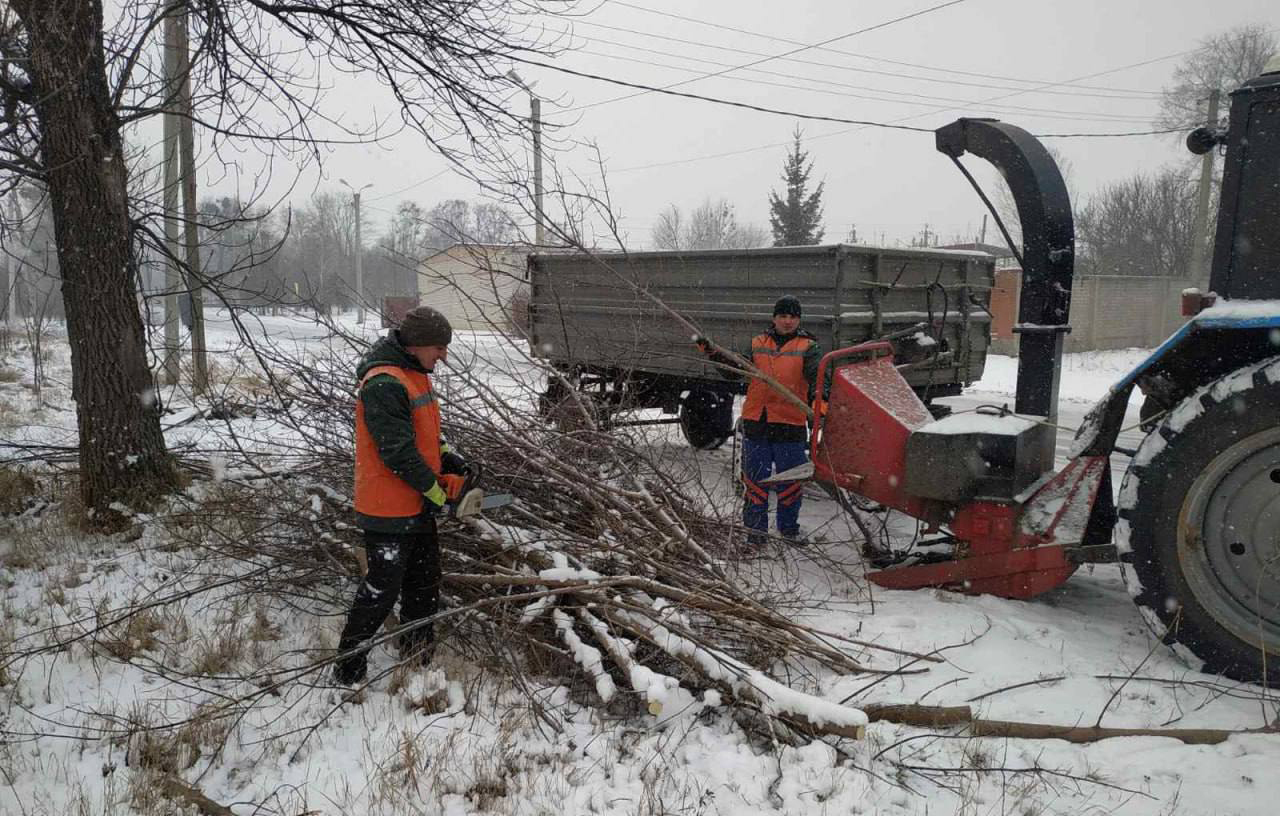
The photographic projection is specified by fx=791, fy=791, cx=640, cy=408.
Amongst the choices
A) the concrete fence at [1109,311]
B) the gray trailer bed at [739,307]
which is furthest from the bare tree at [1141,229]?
the gray trailer bed at [739,307]

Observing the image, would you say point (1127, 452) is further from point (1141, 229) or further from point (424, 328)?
point (1141, 229)

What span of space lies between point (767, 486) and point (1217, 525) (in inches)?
100

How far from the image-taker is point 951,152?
4.43 metres

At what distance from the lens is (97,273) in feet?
17.1

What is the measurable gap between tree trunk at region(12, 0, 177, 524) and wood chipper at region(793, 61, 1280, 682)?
4603mm

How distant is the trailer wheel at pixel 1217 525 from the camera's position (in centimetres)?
305

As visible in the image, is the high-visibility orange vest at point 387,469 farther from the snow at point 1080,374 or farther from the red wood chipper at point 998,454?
the snow at point 1080,374

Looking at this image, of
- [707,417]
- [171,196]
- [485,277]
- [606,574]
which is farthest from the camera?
[707,417]

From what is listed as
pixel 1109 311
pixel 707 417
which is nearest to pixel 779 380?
pixel 707 417

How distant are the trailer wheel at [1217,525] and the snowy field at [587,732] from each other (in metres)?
0.21

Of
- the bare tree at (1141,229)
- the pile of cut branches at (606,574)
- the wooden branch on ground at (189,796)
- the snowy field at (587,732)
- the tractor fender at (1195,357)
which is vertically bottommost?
the wooden branch on ground at (189,796)

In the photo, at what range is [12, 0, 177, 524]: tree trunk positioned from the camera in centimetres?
502

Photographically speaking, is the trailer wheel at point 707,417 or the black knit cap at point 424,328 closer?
the black knit cap at point 424,328

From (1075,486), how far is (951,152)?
1956 millimetres
